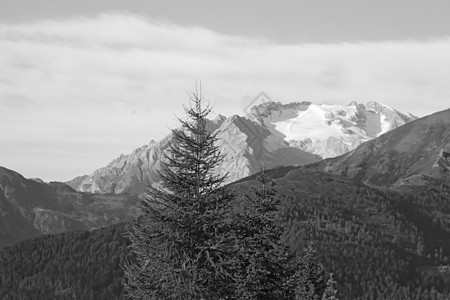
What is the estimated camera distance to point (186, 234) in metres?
26.0

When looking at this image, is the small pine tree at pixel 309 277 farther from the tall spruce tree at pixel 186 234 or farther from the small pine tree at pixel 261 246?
the tall spruce tree at pixel 186 234

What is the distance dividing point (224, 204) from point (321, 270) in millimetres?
47320

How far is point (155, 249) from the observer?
2598 centimetres

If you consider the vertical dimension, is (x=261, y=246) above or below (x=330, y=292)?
above

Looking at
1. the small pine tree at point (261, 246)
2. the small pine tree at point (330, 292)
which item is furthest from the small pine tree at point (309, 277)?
the small pine tree at point (261, 246)

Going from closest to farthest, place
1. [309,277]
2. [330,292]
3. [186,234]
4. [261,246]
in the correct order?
1. [186,234]
2. [261,246]
3. [330,292]
4. [309,277]

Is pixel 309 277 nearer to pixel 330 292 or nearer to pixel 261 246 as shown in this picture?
pixel 330 292

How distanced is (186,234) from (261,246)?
39.7ft

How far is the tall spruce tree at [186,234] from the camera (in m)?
25.2

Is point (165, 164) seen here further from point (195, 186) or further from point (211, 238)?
point (211, 238)

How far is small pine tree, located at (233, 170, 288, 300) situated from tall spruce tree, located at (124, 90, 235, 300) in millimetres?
7083

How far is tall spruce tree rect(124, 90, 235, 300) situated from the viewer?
82.5 feet

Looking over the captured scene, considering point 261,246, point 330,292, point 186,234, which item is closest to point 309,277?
point 330,292

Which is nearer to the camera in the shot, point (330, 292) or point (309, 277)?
point (330, 292)
